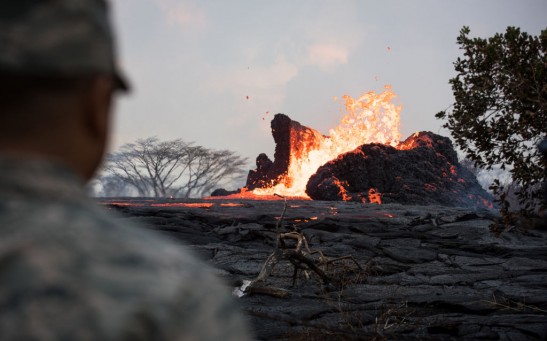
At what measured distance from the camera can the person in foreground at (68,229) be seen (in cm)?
78

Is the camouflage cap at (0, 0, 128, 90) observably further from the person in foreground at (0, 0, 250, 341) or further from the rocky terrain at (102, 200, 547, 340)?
the rocky terrain at (102, 200, 547, 340)

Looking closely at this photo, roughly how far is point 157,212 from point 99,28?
49.5 ft

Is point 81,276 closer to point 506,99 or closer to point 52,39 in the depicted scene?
point 52,39

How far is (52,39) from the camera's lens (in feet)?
2.73

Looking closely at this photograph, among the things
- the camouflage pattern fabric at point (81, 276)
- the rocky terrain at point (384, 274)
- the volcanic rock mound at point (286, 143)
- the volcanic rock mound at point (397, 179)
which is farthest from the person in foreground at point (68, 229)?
the volcanic rock mound at point (286, 143)

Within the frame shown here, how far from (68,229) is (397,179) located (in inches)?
1117

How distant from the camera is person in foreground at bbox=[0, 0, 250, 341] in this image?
776 mm

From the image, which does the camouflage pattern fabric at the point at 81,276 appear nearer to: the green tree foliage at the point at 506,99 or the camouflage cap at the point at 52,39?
the camouflage cap at the point at 52,39

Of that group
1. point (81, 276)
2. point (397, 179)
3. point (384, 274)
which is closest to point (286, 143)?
point (397, 179)

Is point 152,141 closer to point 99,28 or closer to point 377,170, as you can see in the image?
point 377,170

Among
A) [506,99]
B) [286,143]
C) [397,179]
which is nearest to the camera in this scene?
[506,99]

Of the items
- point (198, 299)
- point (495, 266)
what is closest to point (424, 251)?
point (495, 266)

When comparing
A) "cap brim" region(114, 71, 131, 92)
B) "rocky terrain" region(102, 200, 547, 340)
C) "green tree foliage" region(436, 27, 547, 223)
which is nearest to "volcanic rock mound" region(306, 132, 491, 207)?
"rocky terrain" region(102, 200, 547, 340)

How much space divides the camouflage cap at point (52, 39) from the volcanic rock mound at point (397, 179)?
2619 cm
